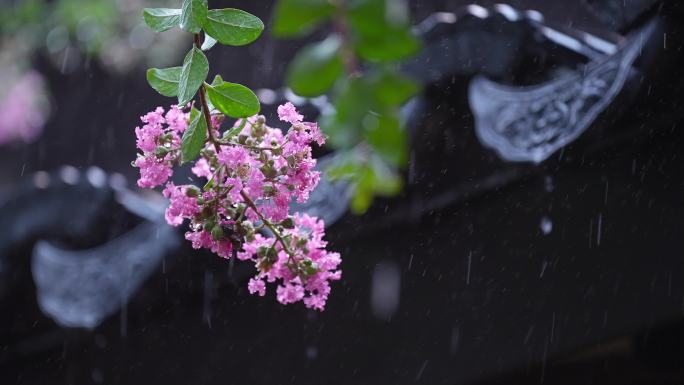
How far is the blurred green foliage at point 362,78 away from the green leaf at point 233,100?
385mm

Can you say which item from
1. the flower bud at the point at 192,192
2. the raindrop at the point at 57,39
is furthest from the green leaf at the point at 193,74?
the raindrop at the point at 57,39

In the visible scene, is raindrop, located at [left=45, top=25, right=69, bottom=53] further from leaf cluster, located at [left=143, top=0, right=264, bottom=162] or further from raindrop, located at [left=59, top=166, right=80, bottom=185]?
leaf cluster, located at [left=143, top=0, right=264, bottom=162]

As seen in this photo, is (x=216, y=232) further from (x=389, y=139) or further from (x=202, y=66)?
(x=389, y=139)

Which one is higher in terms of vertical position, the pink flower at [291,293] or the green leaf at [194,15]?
the green leaf at [194,15]

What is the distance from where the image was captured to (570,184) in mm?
2285

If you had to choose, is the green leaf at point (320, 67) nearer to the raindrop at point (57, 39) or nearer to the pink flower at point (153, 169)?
the pink flower at point (153, 169)

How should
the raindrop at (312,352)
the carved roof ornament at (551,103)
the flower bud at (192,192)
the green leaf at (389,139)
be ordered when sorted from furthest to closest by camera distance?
the raindrop at (312,352) < the carved roof ornament at (551,103) < the flower bud at (192,192) < the green leaf at (389,139)

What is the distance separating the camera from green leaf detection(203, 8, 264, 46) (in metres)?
0.69

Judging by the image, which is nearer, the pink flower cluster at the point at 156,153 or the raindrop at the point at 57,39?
the pink flower cluster at the point at 156,153

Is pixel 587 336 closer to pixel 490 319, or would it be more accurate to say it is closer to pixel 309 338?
pixel 490 319

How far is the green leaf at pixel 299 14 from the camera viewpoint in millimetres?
331

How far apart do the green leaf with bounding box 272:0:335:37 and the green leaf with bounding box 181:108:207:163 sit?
1.29 feet

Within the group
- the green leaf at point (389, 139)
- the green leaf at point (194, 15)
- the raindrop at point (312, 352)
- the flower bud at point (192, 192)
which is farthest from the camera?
the raindrop at point (312, 352)

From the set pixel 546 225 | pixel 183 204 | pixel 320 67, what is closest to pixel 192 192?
pixel 183 204
